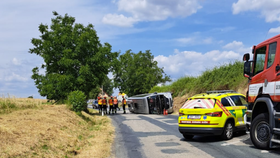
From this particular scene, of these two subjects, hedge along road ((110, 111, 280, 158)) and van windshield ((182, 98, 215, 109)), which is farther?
van windshield ((182, 98, 215, 109))

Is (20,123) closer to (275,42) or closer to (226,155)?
(226,155)

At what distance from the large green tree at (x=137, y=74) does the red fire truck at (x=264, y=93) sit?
61825 mm

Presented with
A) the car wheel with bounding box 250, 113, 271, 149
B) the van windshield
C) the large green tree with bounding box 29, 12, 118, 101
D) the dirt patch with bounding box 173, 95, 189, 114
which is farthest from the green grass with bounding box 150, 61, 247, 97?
the car wheel with bounding box 250, 113, 271, 149

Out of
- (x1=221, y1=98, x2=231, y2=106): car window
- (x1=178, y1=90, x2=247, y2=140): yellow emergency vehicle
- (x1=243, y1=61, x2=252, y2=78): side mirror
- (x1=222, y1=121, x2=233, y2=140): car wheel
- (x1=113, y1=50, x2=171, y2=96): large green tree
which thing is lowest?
(x1=222, y1=121, x2=233, y2=140): car wheel

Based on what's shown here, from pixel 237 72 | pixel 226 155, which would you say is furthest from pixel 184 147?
pixel 237 72

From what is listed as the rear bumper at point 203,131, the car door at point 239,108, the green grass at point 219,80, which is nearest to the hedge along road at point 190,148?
the rear bumper at point 203,131

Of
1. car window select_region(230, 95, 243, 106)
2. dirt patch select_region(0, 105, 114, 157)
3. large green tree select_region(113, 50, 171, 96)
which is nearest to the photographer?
dirt patch select_region(0, 105, 114, 157)

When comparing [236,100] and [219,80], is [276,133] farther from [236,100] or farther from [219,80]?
[219,80]

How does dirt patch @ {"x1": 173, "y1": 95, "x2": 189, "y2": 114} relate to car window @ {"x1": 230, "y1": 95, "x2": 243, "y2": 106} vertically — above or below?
below

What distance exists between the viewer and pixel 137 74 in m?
73.0

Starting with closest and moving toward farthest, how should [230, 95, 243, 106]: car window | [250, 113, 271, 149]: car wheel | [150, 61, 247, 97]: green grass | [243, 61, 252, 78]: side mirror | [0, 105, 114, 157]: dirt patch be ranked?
[0, 105, 114, 157]: dirt patch, [250, 113, 271, 149]: car wheel, [243, 61, 252, 78]: side mirror, [230, 95, 243, 106]: car window, [150, 61, 247, 97]: green grass

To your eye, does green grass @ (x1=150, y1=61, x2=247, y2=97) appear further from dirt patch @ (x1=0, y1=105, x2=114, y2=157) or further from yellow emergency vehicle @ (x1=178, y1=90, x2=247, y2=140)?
dirt patch @ (x1=0, y1=105, x2=114, y2=157)

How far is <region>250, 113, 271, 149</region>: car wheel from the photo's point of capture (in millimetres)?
8695

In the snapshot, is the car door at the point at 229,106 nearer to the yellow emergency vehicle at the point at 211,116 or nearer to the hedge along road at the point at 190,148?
the yellow emergency vehicle at the point at 211,116
